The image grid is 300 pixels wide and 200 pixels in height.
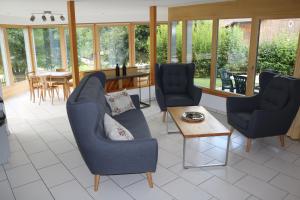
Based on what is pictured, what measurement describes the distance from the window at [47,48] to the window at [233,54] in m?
5.25

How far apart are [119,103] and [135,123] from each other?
20.5 inches

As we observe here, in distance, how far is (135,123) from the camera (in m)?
3.45

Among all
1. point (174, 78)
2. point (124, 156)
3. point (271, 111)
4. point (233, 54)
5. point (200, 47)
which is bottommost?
point (124, 156)

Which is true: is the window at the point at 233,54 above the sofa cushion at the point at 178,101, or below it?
above

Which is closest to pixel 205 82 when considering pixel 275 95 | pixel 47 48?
pixel 275 95

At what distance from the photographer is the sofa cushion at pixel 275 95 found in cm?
358

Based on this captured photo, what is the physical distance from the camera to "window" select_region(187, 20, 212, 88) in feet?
18.2

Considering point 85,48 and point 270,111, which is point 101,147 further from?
point 85,48

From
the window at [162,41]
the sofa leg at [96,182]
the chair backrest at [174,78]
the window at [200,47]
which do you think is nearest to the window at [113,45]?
the window at [162,41]

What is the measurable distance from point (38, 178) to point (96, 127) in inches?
42.4

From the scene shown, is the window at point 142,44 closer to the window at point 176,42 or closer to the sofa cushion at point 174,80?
the window at point 176,42

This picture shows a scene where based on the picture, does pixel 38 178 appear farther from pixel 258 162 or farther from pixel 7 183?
pixel 258 162

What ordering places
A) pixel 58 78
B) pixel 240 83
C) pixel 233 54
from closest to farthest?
pixel 240 83 → pixel 233 54 → pixel 58 78

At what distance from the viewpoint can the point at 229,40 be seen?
204 inches
